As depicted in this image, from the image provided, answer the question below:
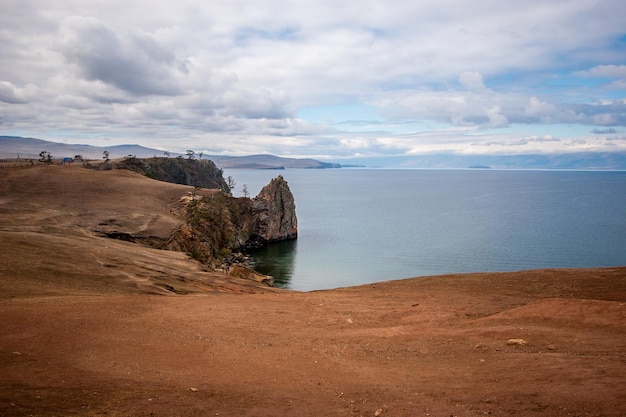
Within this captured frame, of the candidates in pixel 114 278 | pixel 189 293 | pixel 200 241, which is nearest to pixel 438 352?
pixel 189 293

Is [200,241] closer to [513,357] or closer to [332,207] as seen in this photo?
[513,357]

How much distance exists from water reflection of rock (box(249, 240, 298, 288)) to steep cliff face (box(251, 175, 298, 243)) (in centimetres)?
267

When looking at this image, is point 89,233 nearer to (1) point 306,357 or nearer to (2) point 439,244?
(1) point 306,357

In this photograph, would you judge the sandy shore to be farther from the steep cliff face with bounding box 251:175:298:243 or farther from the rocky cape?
the steep cliff face with bounding box 251:175:298:243

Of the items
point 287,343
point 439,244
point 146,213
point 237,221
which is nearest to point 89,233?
point 146,213

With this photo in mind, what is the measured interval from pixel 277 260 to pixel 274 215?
21.1 metres

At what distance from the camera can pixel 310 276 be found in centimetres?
6084

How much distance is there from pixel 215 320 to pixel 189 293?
25.0 ft

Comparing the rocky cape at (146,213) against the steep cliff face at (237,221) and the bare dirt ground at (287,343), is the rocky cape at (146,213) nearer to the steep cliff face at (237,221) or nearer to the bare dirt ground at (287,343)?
the steep cliff face at (237,221)

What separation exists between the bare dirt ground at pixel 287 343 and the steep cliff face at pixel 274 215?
5713 centimetres

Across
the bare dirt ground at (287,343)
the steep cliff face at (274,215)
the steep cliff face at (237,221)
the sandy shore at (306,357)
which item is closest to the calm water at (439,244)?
the steep cliff face at (274,215)

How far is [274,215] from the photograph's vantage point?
92.8 m

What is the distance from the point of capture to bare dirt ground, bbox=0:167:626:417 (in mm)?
11594

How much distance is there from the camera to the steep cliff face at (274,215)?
91.2 meters
